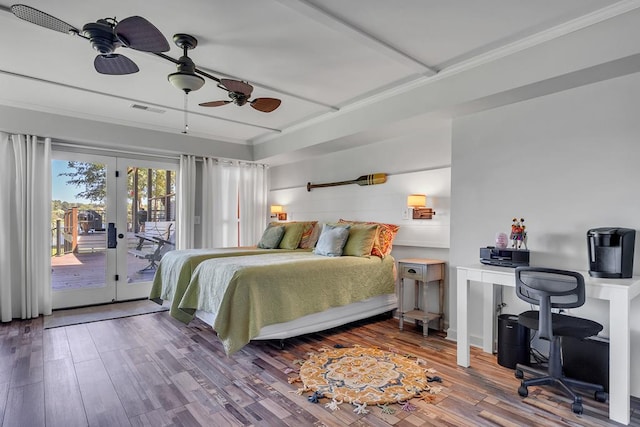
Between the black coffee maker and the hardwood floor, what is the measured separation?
848 millimetres

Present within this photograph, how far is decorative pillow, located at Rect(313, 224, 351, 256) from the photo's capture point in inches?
157

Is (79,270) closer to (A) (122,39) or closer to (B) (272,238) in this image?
(B) (272,238)

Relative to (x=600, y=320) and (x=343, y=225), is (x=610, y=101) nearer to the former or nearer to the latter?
(x=600, y=320)

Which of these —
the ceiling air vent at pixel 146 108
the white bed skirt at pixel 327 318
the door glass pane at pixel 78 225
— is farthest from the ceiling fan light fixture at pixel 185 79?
the door glass pane at pixel 78 225

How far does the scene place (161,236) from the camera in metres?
5.41

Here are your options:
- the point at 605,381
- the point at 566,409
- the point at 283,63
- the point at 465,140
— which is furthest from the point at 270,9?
the point at 605,381

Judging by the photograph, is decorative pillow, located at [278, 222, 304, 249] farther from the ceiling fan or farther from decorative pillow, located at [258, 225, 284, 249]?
the ceiling fan

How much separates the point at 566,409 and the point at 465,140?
2.26 metres

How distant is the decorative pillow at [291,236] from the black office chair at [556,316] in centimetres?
300

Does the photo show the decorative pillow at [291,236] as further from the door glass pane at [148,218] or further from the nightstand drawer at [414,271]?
the door glass pane at [148,218]

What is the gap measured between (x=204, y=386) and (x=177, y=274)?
65.0 inches

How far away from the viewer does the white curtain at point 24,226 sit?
4.05 meters

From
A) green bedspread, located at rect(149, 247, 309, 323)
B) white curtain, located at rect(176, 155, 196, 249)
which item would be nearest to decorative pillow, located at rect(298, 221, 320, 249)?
green bedspread, located at rect(149, 247, 309, 323)

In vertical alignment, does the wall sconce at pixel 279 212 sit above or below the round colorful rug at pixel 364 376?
above
